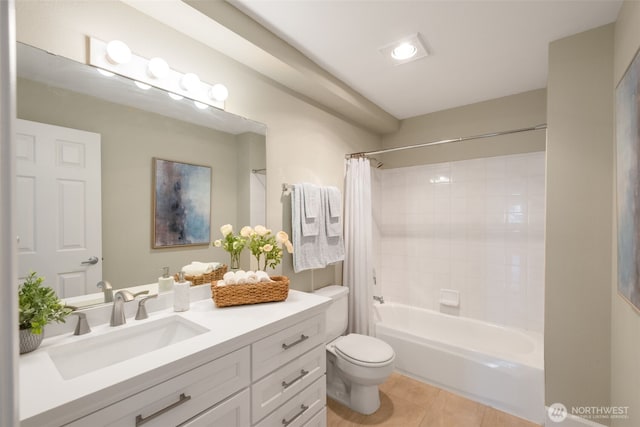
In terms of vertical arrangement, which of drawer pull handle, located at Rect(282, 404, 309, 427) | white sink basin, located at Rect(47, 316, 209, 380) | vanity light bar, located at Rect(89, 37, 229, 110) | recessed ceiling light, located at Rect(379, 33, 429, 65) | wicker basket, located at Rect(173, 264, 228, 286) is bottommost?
drawer pull handle, located at Rect(282, 404, 309, 427)

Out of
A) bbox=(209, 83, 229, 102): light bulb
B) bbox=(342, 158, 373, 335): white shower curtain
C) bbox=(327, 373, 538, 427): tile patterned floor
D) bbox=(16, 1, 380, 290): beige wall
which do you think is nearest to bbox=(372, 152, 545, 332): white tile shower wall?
bbox=(342, 158, 373, 335): white shower curtain

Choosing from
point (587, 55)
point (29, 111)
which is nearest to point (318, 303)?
point (29, 111)

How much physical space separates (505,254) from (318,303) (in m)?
2.02

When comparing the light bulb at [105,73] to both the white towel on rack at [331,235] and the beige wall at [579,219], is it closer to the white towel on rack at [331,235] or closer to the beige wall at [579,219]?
the white towel on rack at [331,235]

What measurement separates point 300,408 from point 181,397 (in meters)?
0.66

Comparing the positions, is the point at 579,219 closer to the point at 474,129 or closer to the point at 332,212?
the point at 474,129

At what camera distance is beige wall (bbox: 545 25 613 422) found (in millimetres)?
1609

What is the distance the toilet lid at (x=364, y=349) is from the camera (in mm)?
1880

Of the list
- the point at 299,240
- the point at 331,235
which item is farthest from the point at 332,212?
the point at 299,240

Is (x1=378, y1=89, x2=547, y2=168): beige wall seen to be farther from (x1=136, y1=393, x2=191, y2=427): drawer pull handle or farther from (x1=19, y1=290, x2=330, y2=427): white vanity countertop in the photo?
(x1=136, y1=393, x2=191, y2=427): drawer pull handle

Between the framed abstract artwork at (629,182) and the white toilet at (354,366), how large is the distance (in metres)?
1.28

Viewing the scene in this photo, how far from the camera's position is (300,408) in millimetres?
1375

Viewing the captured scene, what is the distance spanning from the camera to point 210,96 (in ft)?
5.35

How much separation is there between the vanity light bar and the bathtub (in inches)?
86.9
